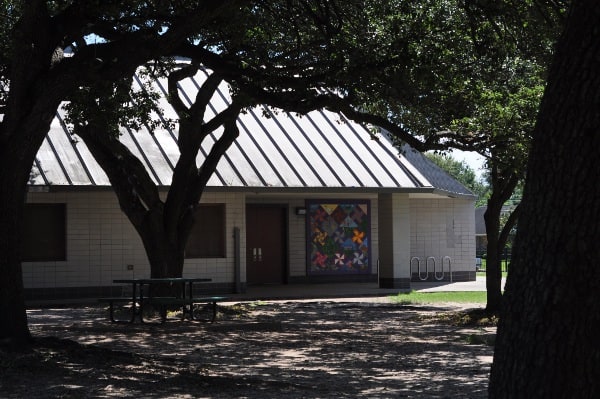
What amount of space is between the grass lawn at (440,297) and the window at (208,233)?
4.69 m

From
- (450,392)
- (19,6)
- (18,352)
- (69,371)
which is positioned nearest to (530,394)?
(450,392)

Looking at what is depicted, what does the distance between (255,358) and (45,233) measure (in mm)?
12189

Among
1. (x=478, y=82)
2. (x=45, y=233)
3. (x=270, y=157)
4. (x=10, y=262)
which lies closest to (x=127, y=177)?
(x=45, y=233)

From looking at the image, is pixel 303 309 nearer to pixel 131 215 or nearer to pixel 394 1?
pixel 131 215

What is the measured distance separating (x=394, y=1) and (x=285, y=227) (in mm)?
13669

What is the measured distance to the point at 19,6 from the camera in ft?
53.3

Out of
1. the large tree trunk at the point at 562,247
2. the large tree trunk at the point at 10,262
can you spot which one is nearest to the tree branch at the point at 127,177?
the large tree trunk at the point at 10,262

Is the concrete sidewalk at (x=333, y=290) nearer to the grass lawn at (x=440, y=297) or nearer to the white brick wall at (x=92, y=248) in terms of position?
the grass lawn at (x=440, y=297)

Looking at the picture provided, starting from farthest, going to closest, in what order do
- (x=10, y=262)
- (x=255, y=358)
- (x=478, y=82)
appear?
(x=478, y=82) < (x=255, y=358) < (x=10, y=262)

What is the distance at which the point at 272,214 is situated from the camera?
2850cm

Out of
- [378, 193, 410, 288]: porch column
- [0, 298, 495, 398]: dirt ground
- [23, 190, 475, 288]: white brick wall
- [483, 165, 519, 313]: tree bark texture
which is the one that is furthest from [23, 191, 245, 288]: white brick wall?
[483, 165, 519, 313]: tree bark texture

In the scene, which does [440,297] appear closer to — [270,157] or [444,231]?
[270,157]

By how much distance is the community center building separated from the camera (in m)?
22.8

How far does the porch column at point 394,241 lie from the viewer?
88.2 feet
